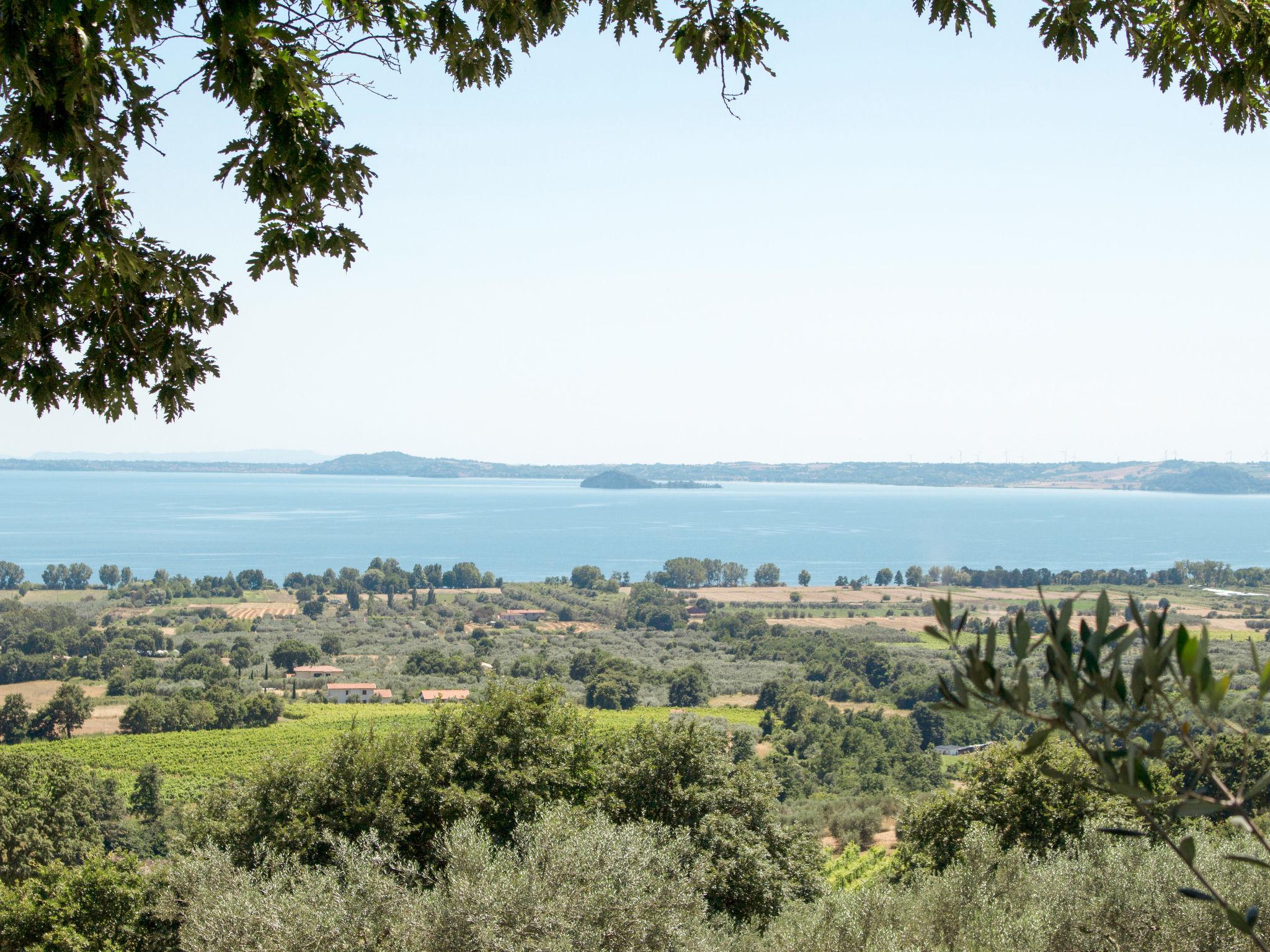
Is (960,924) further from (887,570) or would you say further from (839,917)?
(887,570)

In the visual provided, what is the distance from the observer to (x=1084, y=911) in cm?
973

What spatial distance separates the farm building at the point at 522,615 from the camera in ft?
320

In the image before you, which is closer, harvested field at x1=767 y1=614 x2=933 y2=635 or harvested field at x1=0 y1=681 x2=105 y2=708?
harvested field at x1=0 y1=681 x2=105 y2=708

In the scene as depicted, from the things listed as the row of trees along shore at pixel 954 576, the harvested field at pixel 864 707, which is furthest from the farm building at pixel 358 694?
the row of trees along shore at pixel 954 576

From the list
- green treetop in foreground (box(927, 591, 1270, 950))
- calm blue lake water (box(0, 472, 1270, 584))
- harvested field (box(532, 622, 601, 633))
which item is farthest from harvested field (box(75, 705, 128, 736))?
calm blue lake water (box(0, 472, 1270, 584))

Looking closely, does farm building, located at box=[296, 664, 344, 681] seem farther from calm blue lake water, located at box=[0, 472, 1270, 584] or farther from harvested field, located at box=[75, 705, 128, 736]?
calm blue lake water, located at box=[0, 472, 1270, 584]

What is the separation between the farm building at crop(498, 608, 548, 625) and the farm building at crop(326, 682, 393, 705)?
1303 inches

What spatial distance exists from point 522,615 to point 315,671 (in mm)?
32035

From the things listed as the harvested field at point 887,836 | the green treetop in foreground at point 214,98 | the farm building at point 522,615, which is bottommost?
the farm building at point 522,615

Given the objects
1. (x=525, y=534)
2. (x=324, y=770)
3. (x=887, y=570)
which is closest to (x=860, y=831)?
(x=324, y=770)

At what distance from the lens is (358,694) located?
60469 millimetres

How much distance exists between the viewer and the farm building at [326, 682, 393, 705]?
59281mm

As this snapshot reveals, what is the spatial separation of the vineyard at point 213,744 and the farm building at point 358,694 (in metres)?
4.52

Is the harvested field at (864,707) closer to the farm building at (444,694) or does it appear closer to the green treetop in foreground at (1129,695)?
the farm building at (444,694)
